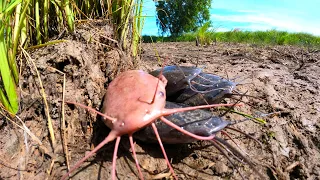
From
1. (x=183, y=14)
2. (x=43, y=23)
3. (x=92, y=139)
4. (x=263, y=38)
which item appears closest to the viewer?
(x=92, y=139)

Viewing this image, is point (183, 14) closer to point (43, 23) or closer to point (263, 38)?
point (263, 38)

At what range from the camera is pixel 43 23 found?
91.0 inches

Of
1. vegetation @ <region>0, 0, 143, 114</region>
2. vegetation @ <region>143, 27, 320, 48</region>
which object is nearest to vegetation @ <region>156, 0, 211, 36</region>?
vegetation @ <region>143, 27, 320, 48</region>

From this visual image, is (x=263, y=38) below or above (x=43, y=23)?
below

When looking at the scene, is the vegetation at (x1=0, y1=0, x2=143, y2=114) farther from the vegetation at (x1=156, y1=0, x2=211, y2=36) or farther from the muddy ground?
the vegetation at (x1=156, y1=0, x2=211, y2=36)

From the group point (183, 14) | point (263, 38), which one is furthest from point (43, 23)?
point (183, 14)

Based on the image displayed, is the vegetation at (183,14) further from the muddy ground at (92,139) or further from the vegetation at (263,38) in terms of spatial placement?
the muddy ground at (92,139)

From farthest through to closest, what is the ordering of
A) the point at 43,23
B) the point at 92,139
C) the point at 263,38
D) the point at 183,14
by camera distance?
the point at 183,14, the point at 263,38, the point at 43,23, the point at 92,139

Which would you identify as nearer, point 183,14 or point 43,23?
point 43,23

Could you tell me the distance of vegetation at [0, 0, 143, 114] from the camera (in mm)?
2008

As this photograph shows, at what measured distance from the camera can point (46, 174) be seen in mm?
1831

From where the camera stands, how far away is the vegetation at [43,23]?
2.01 m

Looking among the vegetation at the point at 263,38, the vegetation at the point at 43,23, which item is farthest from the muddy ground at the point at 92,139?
the vegetation at the point at 263,38

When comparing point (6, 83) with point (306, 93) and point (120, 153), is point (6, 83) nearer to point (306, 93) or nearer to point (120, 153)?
point (120, 153)
